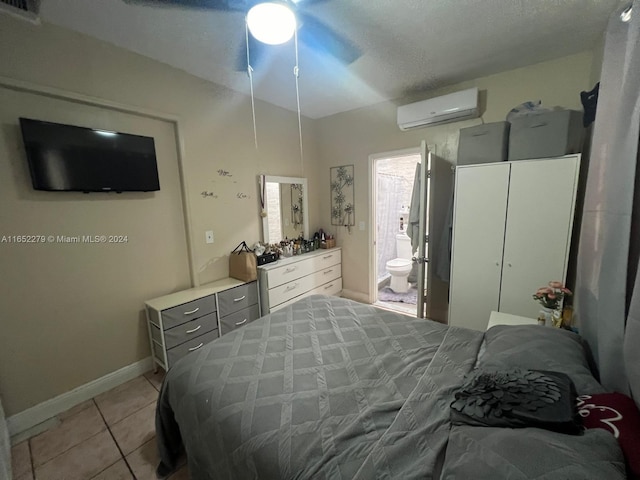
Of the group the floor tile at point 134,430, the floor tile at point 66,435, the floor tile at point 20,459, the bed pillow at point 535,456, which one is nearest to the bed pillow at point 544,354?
the bed pillow at point 535,456

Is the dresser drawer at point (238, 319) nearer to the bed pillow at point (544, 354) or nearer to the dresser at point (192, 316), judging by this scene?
the dresser at point (192, 316)

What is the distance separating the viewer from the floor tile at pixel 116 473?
139 centimetres

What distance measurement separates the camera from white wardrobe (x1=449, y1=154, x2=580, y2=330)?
6.35 ft

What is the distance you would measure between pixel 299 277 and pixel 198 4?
2.44 metres

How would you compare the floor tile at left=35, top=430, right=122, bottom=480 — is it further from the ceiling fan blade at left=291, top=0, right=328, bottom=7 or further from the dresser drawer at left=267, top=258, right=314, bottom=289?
the ceiling fan blade at left=291, top=0, right=328, bottom=7

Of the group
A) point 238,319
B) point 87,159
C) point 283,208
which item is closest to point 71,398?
point 238,319

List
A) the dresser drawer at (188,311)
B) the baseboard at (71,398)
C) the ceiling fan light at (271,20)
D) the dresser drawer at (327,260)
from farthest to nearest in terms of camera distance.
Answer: the dresser drawer at (327,260) → the dresser drawer at (188,311) → the baseboard at (71,398) → the ceiling fan light at (271,20)

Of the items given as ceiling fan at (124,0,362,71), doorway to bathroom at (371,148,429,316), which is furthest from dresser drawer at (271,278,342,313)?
ceiling fan at (124,0,362,71)

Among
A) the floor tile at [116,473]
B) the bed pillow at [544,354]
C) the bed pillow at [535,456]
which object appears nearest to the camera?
the bed pillow at [535,456]

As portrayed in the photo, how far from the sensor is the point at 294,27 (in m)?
1.37

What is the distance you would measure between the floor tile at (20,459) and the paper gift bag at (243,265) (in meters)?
1.70

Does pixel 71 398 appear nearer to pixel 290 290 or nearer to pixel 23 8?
pixel 290 290

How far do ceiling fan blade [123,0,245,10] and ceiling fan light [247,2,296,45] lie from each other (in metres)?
0.19

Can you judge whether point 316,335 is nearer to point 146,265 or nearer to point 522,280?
point 146,265
